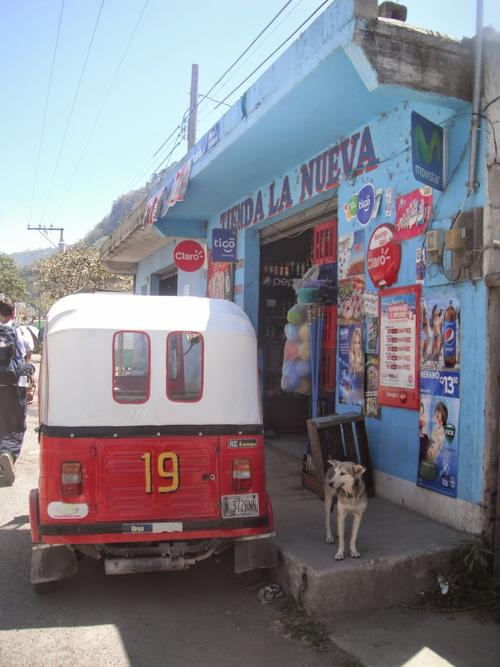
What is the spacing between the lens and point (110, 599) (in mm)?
4305

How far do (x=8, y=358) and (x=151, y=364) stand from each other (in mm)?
3938

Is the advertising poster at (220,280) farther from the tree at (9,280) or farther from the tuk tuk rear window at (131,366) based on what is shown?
the tree at (9,280)

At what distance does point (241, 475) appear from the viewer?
4242mm

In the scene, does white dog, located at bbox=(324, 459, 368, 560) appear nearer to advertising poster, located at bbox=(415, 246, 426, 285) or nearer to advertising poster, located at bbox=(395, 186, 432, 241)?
advertising poster, located at bbox=(415, 246, 426, 285)

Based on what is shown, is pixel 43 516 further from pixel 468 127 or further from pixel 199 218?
pixel 199 218

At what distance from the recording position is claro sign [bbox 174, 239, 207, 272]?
→ 1121 cm

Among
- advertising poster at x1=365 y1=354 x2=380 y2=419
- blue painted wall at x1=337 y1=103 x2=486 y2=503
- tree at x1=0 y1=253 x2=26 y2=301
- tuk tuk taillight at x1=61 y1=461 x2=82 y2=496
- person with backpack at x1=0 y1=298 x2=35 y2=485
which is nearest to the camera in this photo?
tuk tuk taillight at x1=61 y1=461 x2=82 y2=496

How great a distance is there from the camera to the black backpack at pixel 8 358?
7406mm

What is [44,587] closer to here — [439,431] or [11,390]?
[439,431]

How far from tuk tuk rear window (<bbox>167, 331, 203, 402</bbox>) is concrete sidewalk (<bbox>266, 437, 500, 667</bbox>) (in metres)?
1.41

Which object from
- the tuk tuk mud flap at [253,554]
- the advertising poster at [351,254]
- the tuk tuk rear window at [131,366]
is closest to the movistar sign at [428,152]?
the advertising poster at [351,254]

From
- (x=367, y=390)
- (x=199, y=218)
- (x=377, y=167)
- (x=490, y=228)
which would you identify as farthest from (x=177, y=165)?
(x=490, y=228)

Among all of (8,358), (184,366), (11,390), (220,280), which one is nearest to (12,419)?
(11,390)

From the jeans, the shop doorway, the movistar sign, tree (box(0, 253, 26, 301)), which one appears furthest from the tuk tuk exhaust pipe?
tree (box(0, 253, 26, 301))
